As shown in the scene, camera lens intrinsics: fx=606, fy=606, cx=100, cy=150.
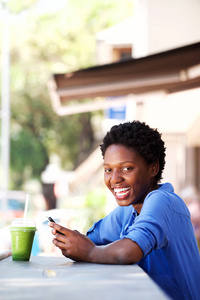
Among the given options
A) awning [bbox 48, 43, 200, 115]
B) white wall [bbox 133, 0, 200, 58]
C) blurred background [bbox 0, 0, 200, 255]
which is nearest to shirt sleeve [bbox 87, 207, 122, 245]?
blurred background [bbox 0, 0, 200, 255]

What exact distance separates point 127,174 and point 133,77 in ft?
11.4

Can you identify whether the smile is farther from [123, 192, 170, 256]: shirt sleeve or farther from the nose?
[123, 192, 170, 256]: shirt sleeve

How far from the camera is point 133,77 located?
5.95 m

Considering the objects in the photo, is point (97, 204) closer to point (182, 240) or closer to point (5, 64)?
point (5, 64)

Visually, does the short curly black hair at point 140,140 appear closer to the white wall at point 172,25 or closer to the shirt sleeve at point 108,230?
the shirt sleeve at point 108,230

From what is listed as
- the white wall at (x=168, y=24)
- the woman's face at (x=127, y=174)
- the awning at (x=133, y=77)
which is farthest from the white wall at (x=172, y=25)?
the woman's face at (x=127, y=174)

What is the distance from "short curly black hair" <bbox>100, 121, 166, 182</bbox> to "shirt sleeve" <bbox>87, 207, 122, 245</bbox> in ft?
0.94

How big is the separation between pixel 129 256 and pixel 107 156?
0.57m

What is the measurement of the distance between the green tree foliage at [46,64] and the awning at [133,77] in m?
16.5

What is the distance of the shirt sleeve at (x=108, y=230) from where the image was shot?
111 inches

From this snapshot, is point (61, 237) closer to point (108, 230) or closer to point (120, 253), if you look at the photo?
point (120, 253)

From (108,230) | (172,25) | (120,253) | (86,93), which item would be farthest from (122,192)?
(172,25)


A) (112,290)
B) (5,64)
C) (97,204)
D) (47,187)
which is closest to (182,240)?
(112,290)

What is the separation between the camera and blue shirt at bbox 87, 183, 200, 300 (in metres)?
2.26
